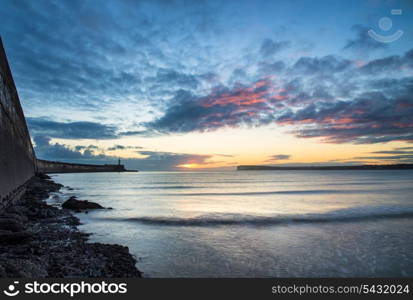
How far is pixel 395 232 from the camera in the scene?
41.0 feet

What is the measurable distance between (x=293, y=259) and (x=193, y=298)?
4.83 metres

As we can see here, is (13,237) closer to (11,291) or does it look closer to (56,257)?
(56,257)

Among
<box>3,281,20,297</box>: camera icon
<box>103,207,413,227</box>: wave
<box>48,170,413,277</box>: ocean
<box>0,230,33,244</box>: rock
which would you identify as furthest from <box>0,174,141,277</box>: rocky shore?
<box>103,207,413,227</box>: wave

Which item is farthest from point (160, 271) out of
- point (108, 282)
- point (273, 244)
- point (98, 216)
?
point (98, 216)

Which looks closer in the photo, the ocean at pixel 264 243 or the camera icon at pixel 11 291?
the camera icon at pixel 11 291

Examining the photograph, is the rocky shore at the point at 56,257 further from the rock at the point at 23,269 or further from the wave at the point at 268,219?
the wave at the point at 268,219

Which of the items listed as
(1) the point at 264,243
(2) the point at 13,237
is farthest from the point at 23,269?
(1) the point at 264,243

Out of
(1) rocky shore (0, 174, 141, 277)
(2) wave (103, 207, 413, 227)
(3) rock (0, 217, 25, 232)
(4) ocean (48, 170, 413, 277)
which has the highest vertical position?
(3) rock (0, 217, 25, 232)

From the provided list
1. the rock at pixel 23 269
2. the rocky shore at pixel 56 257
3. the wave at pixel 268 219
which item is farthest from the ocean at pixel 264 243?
the rock at pixel 23 269

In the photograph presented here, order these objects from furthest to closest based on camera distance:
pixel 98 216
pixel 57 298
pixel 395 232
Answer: pixel 98 216, pixel 395 232, pixel 57 298

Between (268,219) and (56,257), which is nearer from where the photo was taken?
(56,257)

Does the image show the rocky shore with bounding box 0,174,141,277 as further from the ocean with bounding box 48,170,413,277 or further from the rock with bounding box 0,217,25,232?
the ocean with bounding box 48,170,413,277

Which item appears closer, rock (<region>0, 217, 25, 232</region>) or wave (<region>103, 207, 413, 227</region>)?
rock (<region>0, 217, 25, 232</region>)

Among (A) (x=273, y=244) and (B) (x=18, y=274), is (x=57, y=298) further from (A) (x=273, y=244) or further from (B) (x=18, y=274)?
(A) (x=273, y=244)
